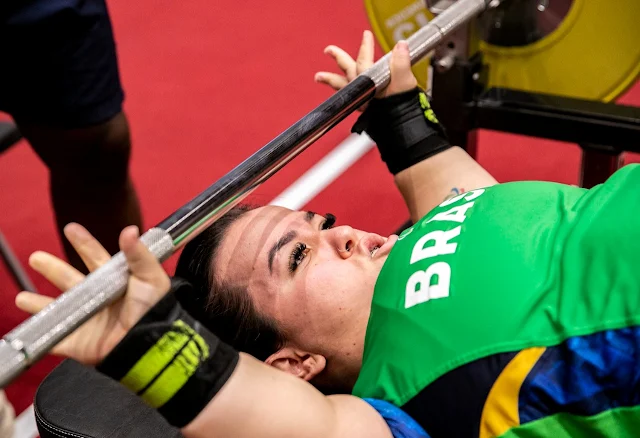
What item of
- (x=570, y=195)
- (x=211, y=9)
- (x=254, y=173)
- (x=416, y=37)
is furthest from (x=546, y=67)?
(x=211, y=9)

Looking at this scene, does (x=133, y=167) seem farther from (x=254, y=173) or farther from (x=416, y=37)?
(x=254, y=173)

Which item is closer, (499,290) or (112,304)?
(112,304)

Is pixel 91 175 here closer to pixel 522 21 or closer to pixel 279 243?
pixel 279 243

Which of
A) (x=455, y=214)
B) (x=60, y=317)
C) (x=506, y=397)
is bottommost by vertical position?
(x=506, y=397)

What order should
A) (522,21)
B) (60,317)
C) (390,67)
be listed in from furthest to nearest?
(522,21), (390,67), (60,317)

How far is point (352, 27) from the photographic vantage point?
292 cm

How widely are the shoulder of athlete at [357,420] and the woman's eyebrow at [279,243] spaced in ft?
0.79

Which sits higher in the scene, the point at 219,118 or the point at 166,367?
the point at 166,367

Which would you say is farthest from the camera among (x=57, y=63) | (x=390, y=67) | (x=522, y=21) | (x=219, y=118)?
(x=219, y=118)

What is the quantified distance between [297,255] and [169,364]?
0.35 meters

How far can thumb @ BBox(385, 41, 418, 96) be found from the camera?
126 centimetres

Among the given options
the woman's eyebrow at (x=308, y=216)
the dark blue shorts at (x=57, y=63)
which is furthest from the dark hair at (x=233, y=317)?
the dark blue shorts at (x=57, y=63)

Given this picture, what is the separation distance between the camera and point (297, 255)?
108 cm

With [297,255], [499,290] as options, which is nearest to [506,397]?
[499,290]
